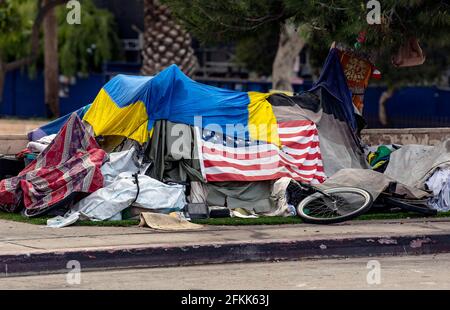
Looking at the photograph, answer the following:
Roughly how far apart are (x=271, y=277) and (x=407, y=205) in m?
3.67

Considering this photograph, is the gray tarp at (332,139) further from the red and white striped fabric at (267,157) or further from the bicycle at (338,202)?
the bicycle at (338,202)

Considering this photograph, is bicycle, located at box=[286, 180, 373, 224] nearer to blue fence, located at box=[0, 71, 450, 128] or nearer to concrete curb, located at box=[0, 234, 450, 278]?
concrete curb, located at box=[0, 234, 450, 278]

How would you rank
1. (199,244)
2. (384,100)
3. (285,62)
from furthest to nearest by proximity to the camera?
(384,100) → (285,62) → (199,244)

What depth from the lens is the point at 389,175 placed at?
1338cm

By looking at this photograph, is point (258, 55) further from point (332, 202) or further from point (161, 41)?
point (332, 202)

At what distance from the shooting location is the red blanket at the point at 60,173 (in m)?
11.7

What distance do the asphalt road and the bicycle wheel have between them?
1689 mm

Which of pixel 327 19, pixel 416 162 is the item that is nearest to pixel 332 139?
pixel 416 162

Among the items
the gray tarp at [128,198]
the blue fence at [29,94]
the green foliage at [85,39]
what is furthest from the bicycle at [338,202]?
the blue fence at [29,94]

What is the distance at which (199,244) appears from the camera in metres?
10.2

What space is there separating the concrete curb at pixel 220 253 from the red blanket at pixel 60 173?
205cm

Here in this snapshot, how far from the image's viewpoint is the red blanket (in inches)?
461
